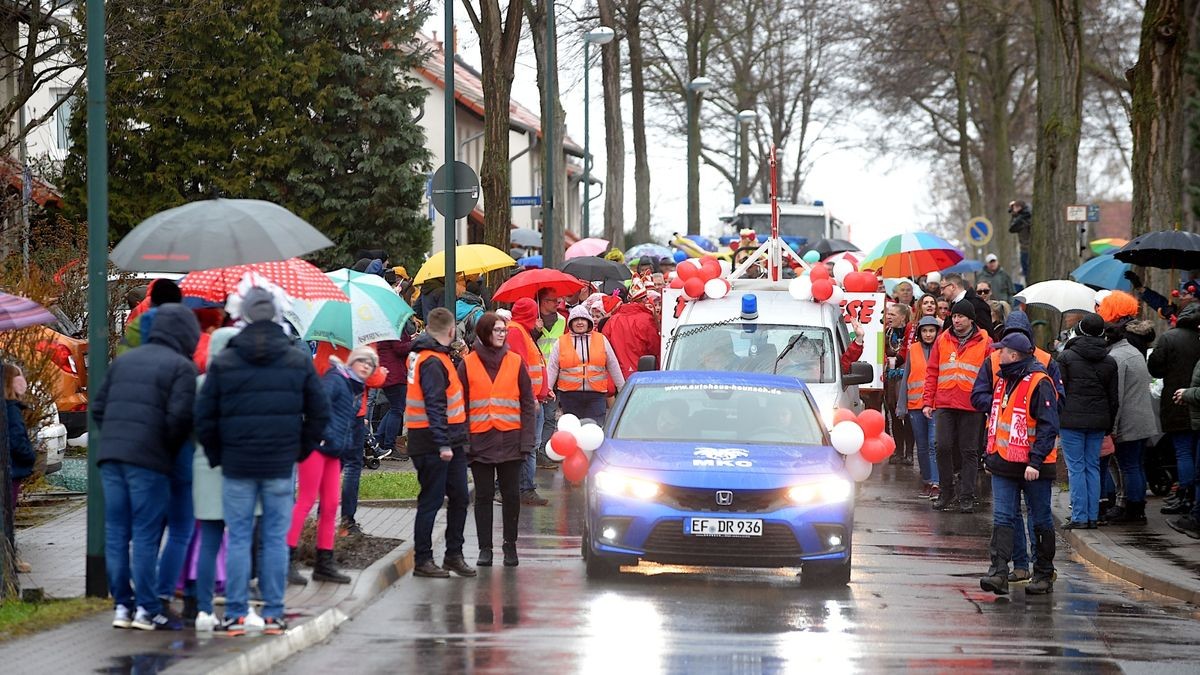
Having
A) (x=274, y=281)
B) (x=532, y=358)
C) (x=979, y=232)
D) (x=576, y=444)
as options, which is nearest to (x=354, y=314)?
(x=274, y=281)

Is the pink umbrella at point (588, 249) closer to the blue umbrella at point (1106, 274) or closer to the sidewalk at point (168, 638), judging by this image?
the blue umbrella at point (1106, 274)

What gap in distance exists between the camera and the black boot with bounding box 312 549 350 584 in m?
11.7

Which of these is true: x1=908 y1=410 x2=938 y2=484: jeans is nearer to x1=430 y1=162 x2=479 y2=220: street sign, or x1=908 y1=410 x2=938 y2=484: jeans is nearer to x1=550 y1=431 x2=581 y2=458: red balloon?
x1=430 y1=162 x2=479 y2=220: street sign

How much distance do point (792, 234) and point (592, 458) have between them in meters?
30.4

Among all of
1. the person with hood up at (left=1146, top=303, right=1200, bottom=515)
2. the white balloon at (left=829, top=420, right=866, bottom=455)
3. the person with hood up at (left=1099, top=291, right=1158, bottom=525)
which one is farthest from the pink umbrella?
the white balloon at (left=829, top=420, right=866, bottom=455)

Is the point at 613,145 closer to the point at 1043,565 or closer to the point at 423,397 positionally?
the point at 423,397

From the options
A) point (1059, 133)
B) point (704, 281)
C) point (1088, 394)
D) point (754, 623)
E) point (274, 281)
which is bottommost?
point (754, 623)

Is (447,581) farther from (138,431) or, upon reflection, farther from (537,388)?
(537,388)

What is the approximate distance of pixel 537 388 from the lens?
17172 mm

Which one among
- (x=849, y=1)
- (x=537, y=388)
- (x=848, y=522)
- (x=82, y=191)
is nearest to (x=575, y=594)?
(x=848, y=522)

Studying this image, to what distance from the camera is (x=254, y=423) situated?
936 cm

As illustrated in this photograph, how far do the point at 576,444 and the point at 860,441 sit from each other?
2.01 m

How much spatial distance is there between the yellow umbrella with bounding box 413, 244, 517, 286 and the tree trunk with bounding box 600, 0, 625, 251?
645 inches

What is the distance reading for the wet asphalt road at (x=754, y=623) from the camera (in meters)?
9.44
